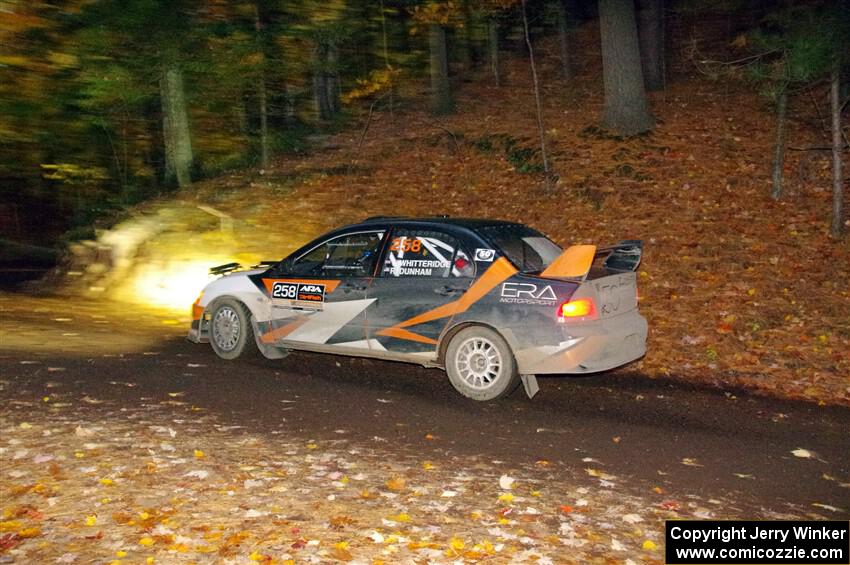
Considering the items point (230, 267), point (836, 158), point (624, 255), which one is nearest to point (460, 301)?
point (624, 255)

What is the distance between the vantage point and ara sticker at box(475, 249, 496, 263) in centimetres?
827

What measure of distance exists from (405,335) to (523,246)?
145 cm

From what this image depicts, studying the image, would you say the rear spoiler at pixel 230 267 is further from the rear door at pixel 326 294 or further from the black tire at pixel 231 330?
the rear door at pixel 326 294

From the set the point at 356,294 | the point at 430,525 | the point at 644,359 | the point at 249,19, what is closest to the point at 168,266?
the point at 356,294

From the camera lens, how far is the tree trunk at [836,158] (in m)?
12.9

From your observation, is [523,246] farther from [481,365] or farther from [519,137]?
[519,137]

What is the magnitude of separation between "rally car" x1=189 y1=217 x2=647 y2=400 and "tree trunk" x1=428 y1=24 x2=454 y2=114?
53.3 ft

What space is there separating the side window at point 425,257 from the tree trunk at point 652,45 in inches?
621

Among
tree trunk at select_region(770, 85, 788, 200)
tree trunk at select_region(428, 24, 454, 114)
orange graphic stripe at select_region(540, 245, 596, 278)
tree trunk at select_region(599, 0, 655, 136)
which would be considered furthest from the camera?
tree trunk at select_region(428, 24, 454, 114)

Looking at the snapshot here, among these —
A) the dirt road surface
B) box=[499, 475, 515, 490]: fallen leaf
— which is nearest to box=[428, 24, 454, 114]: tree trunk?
the dirt road surface

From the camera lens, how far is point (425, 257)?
28.6ft

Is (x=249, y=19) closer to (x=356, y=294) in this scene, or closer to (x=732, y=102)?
(x=356, y=294)

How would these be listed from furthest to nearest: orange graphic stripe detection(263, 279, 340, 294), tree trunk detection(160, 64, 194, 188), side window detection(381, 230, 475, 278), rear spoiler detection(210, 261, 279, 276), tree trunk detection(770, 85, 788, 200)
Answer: tree trunk detection(160, 64, 194, 188) → tree trunk detection(770, 85, 788, 200) → rear spoiler detection(210, 261, 279, 276) → orange graphic stripe detection(263, 279, 340, 294) → side window detection(381, 230, 475, 278)

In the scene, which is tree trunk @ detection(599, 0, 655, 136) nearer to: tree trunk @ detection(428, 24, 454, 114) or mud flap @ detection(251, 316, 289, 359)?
tree trunk @ detection(428, 24, 454, 114)
